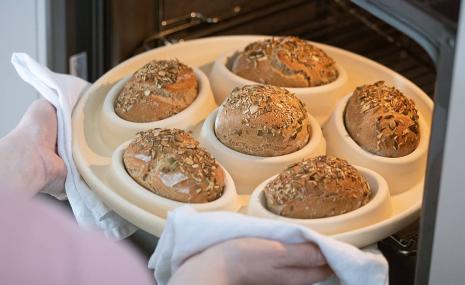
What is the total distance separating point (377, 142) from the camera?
116 centimetres

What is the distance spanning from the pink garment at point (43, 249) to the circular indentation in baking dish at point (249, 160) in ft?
1.61

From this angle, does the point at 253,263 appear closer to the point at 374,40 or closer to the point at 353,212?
the point at 353,212

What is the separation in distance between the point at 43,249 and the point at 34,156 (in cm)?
53

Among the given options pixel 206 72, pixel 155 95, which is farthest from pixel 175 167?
pixel 206 72

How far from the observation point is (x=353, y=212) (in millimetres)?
1075

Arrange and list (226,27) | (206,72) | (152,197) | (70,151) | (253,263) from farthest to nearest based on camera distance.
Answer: (226,27), (206,72), (70,151), (152,197), (253,263)

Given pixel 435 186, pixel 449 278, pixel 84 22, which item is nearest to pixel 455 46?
pixel 435 186

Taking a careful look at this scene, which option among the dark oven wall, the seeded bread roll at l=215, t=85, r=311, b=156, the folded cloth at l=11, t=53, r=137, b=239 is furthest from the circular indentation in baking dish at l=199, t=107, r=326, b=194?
the dark oven wall

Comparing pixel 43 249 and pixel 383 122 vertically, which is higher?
pixel 43 249

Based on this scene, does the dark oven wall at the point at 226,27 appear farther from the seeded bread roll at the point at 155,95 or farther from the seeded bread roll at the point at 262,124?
the seeded bread roll at the point at 262,124

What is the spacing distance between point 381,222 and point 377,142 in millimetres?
118

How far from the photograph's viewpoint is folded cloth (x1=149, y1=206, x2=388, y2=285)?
3.31ft

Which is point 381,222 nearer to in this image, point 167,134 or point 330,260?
point 330,260

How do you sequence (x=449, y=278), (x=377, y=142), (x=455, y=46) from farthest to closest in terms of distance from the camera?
(x=377, y=142) → (x=449, y=278) → (x=455, y=46)
